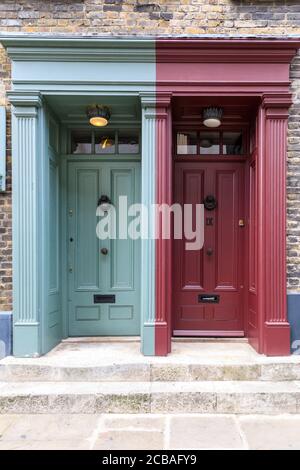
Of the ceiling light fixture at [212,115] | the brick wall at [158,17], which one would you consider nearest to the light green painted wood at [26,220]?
the brick wall at [158,17]

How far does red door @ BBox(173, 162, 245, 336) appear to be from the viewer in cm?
494

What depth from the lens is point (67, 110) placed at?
4.67 m

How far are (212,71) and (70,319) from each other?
362cm

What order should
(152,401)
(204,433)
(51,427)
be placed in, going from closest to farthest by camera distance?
(204,433) → (51,427) → (152,401)

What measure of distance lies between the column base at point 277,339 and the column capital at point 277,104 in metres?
2.43

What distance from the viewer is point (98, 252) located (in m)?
4.99

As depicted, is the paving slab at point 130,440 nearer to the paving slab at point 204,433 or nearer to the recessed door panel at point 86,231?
the paving slab at point 204,433

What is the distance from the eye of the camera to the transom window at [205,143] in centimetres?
497

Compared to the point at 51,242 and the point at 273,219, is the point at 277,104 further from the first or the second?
the point at 51,242

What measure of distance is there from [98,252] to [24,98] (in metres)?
2.10

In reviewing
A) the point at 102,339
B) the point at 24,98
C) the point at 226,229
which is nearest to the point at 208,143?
the point at 226,229

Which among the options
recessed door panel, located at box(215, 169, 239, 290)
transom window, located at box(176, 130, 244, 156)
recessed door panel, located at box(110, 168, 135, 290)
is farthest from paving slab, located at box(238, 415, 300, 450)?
transom window, located at box(176, 130, 244, 156)

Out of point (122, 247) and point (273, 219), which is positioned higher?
point (273, 219)

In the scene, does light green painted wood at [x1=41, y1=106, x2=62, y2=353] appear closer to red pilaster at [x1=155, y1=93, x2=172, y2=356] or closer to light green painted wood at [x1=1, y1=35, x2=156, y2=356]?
light green painted wood at [x1=1, y1=35, x2=156, y2=356]
